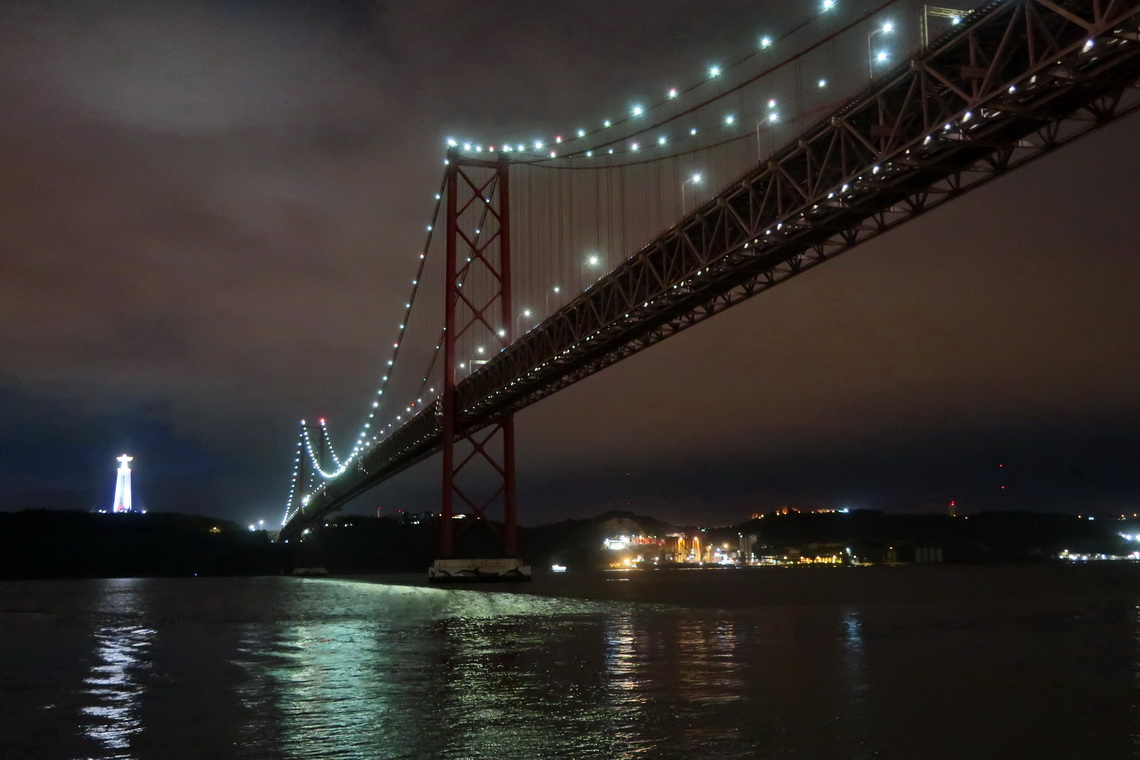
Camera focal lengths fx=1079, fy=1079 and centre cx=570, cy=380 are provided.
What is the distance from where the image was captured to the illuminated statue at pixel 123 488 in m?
145

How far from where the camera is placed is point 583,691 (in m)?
10.6

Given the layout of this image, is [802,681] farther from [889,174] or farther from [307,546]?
[307,546]

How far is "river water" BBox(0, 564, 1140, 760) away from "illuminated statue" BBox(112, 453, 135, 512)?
13353 cm

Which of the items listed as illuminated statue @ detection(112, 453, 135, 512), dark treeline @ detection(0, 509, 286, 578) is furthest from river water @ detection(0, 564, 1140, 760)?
illuminated statue @ detection(112, 453, 135, 512)

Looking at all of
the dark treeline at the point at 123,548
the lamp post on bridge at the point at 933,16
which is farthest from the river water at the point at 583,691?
the dark treeline at the point at 123,548

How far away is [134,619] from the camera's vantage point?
27031 mm

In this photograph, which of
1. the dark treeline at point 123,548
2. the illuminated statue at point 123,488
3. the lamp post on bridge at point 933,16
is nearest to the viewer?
the lamp post on bridge at point 933,16

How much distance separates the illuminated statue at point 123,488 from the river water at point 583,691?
13353 centimetres

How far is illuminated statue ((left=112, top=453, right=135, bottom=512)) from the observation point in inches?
5709

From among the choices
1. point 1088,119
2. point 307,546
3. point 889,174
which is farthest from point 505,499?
point 307,546

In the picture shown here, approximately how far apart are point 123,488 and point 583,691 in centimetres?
15065

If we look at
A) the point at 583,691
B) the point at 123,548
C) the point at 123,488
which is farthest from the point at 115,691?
the point at 123,488

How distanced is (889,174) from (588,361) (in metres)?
17.9

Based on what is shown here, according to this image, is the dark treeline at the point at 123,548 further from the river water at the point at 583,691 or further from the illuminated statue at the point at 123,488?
the river water at the point at 583,691
